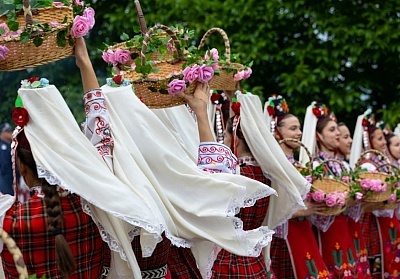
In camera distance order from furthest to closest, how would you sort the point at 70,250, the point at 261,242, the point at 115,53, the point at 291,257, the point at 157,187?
the point at 291,257 → the point at 115,53 → the point at 261,242 → the point at 157,187 → the point at 70,250

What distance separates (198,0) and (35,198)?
7387mm

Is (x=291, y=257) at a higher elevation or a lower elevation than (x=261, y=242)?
lower

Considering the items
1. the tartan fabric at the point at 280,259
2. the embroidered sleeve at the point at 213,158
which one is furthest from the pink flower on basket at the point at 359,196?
the embroidered sleeve at the point at 213,158

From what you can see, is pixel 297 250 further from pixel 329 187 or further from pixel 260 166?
pixel 260 166

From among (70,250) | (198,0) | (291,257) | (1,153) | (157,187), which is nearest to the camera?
(70,250)

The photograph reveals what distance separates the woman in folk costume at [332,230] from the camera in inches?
269

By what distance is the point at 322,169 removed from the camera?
21.5 feet

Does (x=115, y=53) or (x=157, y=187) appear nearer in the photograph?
(x=157, y=187)

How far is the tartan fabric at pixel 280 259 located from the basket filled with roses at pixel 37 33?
2886mm

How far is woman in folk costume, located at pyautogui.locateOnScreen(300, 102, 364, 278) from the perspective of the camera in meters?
6.83

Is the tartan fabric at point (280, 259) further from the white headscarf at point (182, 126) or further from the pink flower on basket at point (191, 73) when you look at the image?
the pink flower on basket at point (191, 73)

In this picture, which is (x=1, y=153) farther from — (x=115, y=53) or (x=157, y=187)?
(x=157, y=187)

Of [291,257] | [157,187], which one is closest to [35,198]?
[157,187]

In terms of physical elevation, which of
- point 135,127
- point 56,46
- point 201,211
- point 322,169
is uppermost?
point 56,46
